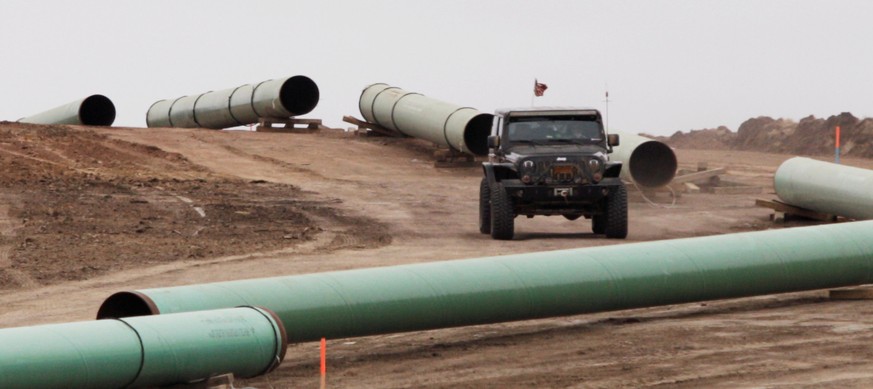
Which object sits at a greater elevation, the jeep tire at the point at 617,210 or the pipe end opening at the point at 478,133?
the pipe end opening at the point at 478,133

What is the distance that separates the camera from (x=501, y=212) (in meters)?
22.9

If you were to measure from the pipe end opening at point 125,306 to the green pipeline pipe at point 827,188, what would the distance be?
13.5 metres

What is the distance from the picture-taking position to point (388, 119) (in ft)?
124

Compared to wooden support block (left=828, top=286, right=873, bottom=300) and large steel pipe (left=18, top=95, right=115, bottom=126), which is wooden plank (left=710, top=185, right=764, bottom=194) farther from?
large steel pipe (left=18, top=95, right=115, bottom=126)

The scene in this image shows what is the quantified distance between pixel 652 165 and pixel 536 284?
15.7 meters

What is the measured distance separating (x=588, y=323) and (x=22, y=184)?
15.4 m

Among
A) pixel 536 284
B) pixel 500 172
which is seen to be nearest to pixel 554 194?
pixel 500 172

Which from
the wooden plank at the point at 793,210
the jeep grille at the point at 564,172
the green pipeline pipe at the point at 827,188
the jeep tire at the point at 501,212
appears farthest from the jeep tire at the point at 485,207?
the wooden plank at the point at 793,210

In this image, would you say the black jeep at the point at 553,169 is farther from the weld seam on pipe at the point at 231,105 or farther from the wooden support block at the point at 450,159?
the weld seam on pipe at the point at 231,105

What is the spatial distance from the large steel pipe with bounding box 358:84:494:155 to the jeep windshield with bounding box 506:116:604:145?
10200mm

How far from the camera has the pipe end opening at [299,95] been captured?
39469 millimetres

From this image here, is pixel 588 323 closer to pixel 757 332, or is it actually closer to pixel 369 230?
pixel 757 332

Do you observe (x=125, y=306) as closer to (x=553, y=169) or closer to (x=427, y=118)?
(x=553, y=169)

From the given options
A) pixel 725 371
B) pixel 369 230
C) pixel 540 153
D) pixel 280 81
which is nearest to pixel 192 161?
pixel 280 81
